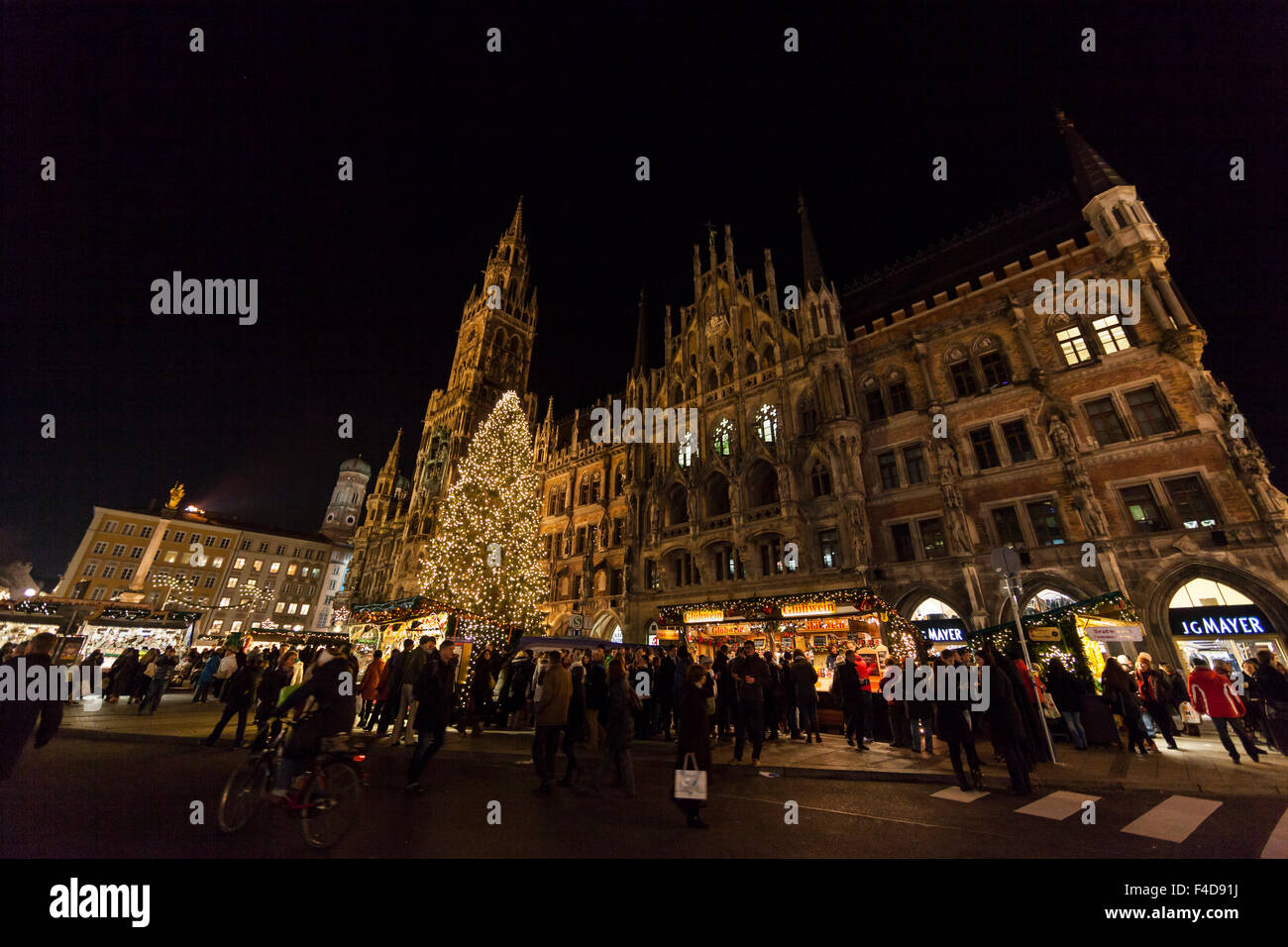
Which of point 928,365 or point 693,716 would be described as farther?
point 928,365

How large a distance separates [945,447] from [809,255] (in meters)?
14.6

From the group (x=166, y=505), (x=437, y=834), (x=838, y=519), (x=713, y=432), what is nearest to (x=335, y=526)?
(x=166, y=505)

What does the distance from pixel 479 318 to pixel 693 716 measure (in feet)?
207

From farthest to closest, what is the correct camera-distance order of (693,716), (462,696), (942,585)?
(942,585)
(462,696)
(693,716)

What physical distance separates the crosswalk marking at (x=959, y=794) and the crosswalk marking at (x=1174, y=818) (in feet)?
5.79

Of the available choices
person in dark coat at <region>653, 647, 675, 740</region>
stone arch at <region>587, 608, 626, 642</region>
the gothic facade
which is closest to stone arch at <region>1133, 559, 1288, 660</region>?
the gothic facade

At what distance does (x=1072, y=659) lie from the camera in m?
12.0

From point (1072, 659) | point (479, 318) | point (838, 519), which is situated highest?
point (479, 318)

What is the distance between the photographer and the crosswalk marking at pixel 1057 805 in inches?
244

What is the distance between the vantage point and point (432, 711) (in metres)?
7.41

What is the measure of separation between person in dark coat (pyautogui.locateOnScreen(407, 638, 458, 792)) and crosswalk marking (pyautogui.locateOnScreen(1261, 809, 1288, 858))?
29.8 ft

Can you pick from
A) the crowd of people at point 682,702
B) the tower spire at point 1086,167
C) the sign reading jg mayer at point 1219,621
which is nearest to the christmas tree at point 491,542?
the crowd of people at point 682,702

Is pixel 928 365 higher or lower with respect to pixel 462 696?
higher
